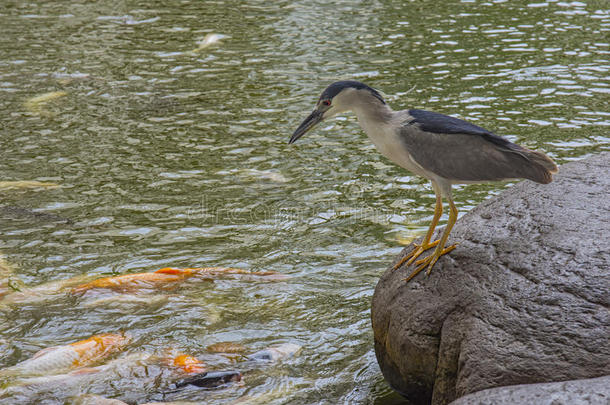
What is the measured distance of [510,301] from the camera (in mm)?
4539

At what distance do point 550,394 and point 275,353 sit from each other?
2386 millimetres

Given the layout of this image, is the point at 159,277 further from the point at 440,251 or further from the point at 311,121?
the point at 440,251

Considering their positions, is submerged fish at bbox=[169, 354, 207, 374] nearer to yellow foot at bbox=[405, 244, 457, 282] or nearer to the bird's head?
yellow foot at bbox=[405, 244, 457, 282]

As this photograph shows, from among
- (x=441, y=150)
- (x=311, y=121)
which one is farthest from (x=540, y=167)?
(x=311, y=121)

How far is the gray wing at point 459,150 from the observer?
5.11m

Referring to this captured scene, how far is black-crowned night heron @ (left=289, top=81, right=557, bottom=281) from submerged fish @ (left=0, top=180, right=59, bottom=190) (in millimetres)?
4771

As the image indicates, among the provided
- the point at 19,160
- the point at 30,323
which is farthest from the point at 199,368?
the point at 19,160

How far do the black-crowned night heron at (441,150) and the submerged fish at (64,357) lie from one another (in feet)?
7.43

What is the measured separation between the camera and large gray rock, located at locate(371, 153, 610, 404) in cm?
424

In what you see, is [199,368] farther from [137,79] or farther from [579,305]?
[137,79]

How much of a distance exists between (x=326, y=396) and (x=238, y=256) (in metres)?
2.51

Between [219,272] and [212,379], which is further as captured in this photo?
[219,272]

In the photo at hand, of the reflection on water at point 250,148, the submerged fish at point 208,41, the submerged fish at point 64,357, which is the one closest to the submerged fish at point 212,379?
the reflection on water at point 250,148

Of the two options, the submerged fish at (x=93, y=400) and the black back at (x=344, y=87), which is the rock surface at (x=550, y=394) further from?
the submerged fish at (x=93, y=400)
